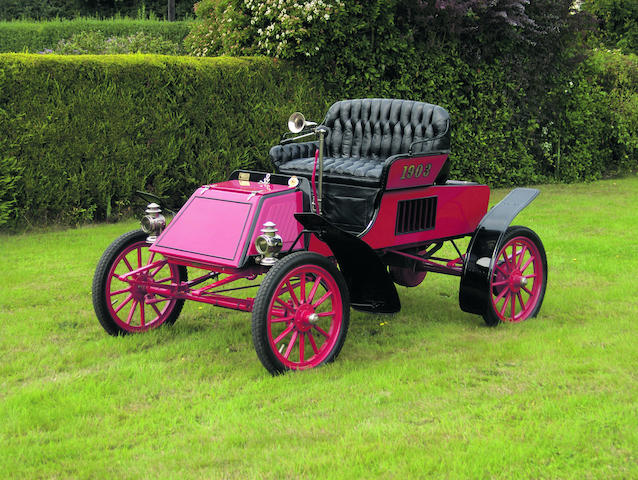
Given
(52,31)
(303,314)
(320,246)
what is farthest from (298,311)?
(52,31)

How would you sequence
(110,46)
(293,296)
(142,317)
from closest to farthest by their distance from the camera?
1. (293,296)
2. (142,317)
3. (110,46)

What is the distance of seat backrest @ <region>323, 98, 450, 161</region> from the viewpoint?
705 cm

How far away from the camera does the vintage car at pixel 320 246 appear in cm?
504

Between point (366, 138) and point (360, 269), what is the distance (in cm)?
223

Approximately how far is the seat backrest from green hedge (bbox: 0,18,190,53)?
49.1 feet

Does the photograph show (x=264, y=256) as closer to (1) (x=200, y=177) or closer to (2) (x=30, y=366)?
(2) (x=30, y=366)

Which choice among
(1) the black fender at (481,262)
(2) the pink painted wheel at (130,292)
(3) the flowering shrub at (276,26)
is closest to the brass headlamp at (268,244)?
(2) the pink painted wheel at (130,292)

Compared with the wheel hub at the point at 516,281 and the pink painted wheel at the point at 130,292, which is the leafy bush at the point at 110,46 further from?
the wheel hub at the point at 516,281

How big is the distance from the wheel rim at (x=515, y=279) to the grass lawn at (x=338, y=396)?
0.62 ft

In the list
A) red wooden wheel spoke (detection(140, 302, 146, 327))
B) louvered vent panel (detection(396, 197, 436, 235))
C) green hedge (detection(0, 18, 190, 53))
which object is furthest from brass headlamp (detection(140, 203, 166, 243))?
green hedge (detection(0, 18, 190, 53))

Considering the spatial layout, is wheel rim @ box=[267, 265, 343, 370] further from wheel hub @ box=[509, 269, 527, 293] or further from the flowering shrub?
the flowering shrub

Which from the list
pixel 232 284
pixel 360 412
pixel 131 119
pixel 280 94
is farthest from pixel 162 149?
pixel 360 412

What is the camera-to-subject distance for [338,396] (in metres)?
4.62

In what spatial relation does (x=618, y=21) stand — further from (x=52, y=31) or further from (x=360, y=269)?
(x=360, y=269)
